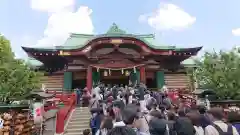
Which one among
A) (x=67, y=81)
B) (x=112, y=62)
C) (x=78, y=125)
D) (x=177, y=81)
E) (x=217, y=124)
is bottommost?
(x=78, y=125)

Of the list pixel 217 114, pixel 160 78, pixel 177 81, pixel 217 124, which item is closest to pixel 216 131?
pixel 217 124

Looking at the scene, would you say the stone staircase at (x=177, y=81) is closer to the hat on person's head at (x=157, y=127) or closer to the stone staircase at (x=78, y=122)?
the stone staircase at (x=78, y=122)

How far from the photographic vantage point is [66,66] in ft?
56.5

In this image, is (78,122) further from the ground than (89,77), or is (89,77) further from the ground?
(89,77)

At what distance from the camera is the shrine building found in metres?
15.5

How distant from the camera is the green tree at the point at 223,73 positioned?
10.8 m

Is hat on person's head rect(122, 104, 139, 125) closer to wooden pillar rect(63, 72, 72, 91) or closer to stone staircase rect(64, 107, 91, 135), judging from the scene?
stone staircase rect(64, 107, 91, 135)

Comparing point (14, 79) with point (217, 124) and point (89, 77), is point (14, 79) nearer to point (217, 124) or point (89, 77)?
point (89, 77)

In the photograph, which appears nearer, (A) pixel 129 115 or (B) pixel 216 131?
(A) pixel 129 115

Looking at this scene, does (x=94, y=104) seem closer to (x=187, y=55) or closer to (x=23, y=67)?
(x=23, y=67)

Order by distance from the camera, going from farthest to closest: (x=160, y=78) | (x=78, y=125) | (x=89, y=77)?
(x=160, y=78), (x=89, y=77), (x=78, y=125)

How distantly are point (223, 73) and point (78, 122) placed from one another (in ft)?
26.0

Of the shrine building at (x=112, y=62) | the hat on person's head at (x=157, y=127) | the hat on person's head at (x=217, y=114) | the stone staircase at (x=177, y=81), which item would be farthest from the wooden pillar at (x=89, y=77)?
the hat on person's head at (x=217, y=114)

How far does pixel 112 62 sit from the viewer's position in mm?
15875
